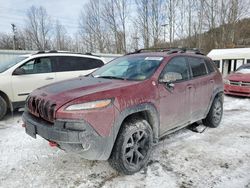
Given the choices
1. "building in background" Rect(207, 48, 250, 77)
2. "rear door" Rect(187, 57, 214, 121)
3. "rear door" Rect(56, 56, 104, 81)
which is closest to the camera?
"rear door" Rect(187, 57, 214, 121)

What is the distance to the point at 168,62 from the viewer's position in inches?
150

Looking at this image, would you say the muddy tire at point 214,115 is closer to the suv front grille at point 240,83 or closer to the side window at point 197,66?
the side window at point 197,66

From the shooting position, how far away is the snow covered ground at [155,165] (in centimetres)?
297

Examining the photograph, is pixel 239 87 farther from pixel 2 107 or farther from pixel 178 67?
pixel 2 107

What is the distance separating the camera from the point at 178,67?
407 cm

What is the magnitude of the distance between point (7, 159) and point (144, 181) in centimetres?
226

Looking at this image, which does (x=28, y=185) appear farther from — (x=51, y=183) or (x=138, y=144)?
(x=138, y=144)

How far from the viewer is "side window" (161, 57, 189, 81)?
3766mm

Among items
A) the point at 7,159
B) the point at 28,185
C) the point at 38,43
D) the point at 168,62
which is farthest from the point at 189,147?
the point at 38,43

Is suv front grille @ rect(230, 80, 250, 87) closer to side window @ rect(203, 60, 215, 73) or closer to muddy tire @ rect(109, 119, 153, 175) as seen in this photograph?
side window @ rect(203, 60, 215, 73)

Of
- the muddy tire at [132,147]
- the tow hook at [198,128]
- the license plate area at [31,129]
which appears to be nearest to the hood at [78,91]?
the license plate area at [31,129]

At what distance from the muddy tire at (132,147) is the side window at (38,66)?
4213 mm

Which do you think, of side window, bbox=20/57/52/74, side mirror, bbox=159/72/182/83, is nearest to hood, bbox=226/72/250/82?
side mirror, bbox=159/72/182/83

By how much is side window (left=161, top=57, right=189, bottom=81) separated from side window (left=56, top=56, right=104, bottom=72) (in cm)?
384
